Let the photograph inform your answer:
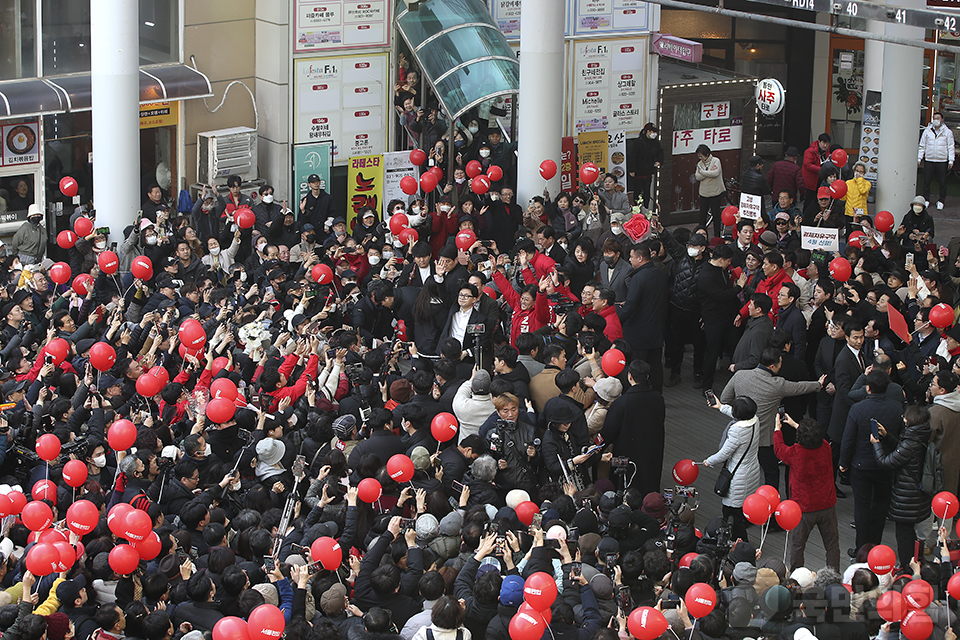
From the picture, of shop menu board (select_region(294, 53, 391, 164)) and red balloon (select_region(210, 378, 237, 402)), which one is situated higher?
shop menu board (select_region(294, 53, 391, 164))

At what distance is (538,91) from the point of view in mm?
15867

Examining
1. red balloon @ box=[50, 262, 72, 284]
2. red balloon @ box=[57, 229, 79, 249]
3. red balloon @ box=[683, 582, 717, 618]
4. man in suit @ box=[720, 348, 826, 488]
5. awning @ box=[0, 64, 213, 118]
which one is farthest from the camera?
awning @ box=[0, 64, 213, 118]

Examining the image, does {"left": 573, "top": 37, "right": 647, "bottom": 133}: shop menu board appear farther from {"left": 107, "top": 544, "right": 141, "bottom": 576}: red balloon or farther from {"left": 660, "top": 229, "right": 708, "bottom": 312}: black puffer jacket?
{"left": 107, "top": 544, "right": 141, "bottom": 576}: red balloon

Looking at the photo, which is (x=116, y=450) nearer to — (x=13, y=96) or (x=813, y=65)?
(x=13, y=96)

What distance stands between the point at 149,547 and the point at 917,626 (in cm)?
420

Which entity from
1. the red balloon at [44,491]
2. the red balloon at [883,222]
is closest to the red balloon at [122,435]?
the red balloon at [44,491]

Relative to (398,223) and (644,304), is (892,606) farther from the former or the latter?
(398,223)

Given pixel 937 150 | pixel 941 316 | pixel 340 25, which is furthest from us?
pixel 937 150

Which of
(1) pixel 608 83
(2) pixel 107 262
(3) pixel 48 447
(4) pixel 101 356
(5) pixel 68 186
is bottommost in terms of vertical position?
(3) pixel 48 447

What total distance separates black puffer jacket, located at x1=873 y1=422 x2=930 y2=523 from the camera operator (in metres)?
2.42

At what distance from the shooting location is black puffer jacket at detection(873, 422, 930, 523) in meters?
8.47

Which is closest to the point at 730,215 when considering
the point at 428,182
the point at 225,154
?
the point at 428,182

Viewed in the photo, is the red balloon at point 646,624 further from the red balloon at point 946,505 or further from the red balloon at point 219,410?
the red balloon at point 219,410

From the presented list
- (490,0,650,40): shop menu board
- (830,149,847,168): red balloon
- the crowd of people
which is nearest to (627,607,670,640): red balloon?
the crowd of people
